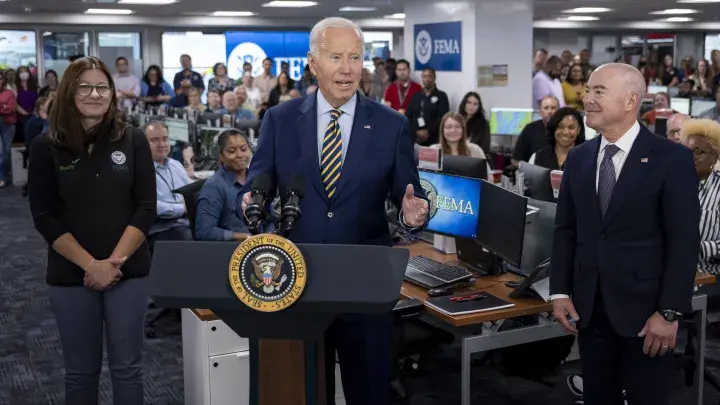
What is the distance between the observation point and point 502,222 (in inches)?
141

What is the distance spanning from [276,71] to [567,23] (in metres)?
6.81

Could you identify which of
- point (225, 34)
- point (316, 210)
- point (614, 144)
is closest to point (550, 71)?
point (225, 34)

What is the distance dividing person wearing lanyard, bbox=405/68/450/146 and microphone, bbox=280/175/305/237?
9.02m

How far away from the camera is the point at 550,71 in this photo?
12539 millimetres

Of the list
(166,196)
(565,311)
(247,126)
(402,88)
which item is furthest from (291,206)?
(402,88)

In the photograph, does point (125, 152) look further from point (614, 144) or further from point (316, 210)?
point (614, 144)

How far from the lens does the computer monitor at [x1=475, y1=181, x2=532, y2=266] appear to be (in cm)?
343

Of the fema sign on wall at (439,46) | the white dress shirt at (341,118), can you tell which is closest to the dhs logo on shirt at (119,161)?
the white dress shirt at (341,118)

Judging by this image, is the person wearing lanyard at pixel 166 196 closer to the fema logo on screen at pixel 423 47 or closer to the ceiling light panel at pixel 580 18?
the fema logo on screen at pixel 423 47

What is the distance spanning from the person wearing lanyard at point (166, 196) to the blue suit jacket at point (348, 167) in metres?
3.26

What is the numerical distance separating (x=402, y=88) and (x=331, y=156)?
1002cm

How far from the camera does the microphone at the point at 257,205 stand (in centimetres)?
159

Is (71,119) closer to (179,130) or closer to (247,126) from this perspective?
(247,126)

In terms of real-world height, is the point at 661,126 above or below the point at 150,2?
below
